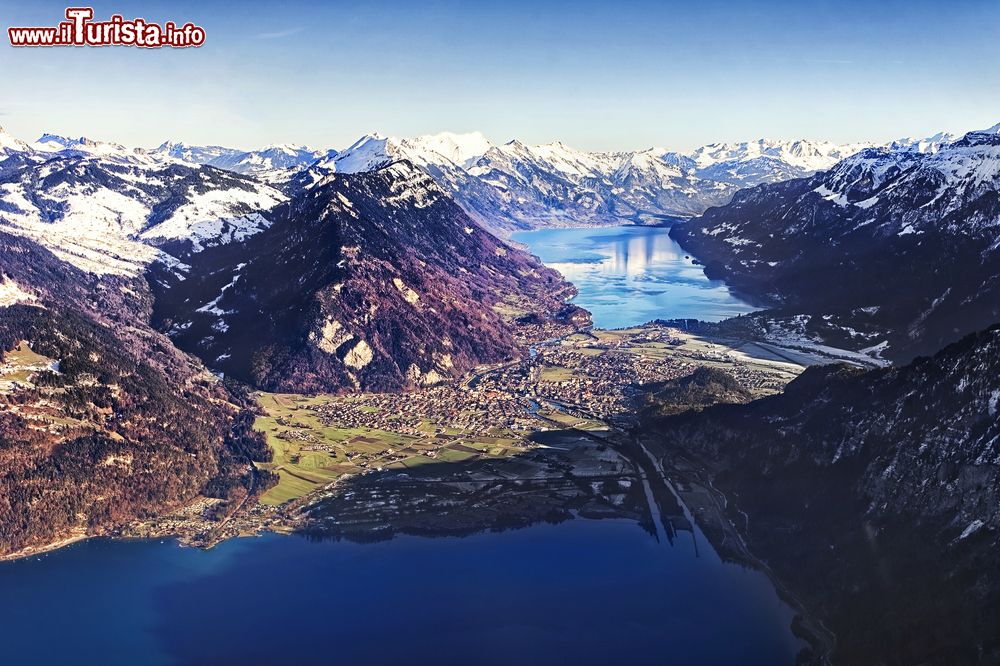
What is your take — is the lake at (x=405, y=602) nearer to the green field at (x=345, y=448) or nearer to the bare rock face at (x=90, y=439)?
the bare rock face at (x=90, y=439)

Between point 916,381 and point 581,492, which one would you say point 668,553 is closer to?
point 581,492

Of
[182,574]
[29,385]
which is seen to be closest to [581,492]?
[182,574]

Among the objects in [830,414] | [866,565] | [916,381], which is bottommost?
[866,565]

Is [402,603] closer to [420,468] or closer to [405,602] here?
[405,602]

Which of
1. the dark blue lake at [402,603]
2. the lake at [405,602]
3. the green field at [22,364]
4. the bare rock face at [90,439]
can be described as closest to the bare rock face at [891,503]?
the dark blue lake at [402,603]

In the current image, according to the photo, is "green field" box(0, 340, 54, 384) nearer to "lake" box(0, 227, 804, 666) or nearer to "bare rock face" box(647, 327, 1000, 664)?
"lake" box(0, 227, 804, 666)

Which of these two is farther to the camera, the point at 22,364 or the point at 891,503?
the point at 22,364

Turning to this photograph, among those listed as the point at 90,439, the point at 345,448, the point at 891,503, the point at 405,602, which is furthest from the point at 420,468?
the point at 891,503

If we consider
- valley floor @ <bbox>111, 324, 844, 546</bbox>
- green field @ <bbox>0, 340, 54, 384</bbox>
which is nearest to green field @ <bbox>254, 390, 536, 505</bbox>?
valley floor @ <bbox>111, 324, 844, 546</bbox>
